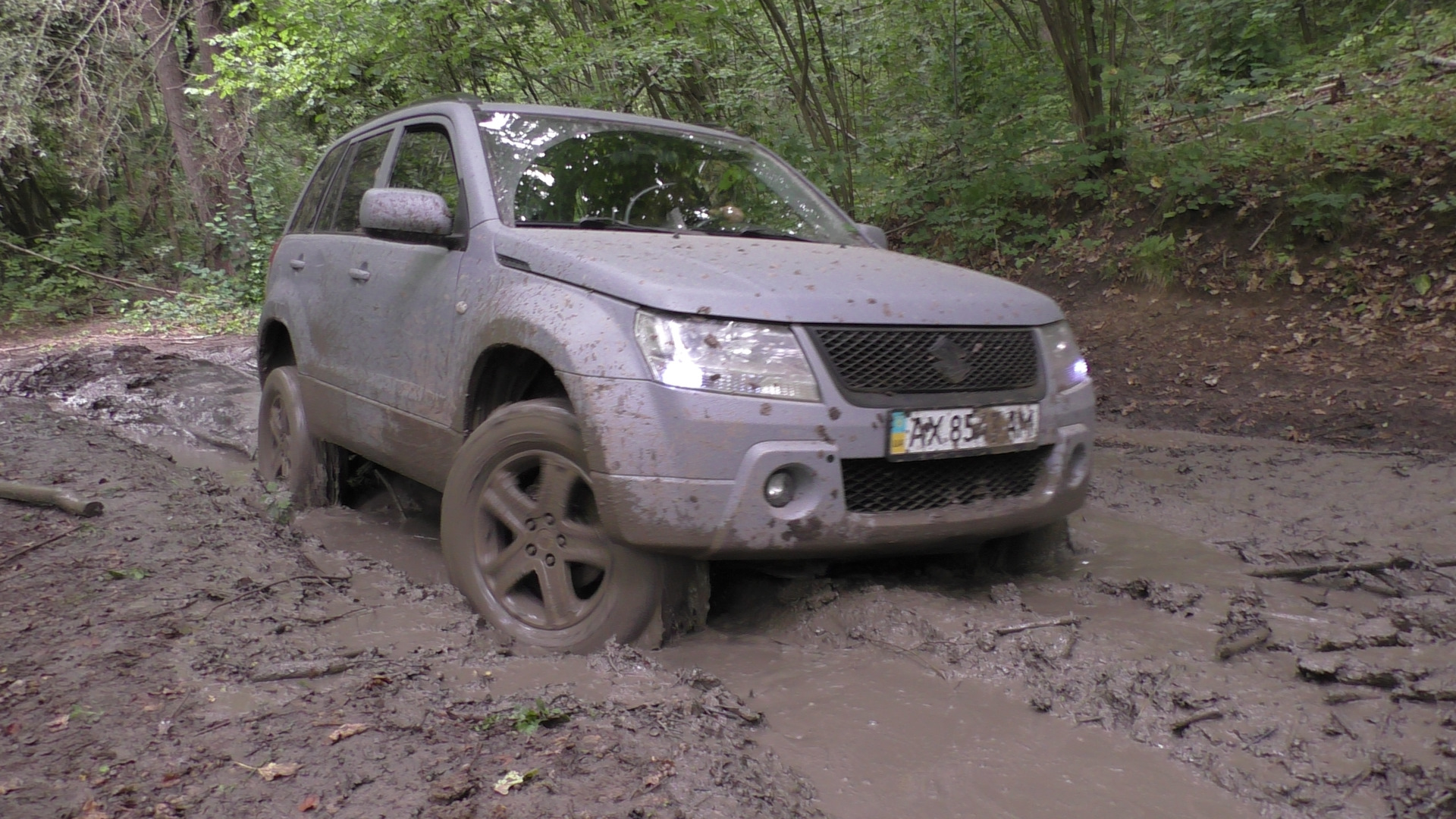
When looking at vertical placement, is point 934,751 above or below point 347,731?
below

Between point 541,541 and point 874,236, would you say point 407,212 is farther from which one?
point 874,236

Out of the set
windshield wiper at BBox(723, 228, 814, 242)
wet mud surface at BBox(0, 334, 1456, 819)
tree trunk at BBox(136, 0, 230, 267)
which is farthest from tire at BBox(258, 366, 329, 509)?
tree trunk at BBox(136, 0, 230, 267)

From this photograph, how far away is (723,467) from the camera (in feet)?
8.55

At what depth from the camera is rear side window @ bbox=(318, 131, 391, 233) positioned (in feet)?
14.4

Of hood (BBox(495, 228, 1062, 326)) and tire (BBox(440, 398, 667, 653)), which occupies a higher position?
hood (BBox(495, 228, 1062, 326))

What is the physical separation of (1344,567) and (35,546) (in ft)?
14.6

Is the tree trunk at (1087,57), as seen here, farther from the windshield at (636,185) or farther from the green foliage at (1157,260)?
the windshield at (636,185)

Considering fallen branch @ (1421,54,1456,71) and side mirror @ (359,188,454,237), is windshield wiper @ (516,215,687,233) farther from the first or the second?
fallen branch @ (1421,54,1456,71)

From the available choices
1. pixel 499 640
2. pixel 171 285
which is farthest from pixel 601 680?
pixel 171 285

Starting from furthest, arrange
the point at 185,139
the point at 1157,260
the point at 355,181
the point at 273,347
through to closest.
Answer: the point at 185,139
the point at 1157,260
the point at 273,347
the point at 355,181

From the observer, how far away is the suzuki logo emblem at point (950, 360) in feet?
9.40

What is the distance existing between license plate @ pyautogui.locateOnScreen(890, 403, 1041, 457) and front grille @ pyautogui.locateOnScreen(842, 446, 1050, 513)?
5 centimetres

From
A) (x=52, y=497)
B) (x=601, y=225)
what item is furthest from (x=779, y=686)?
(x=52, y=497)

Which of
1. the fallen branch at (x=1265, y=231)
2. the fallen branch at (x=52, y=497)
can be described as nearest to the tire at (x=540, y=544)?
the fallen branch at (x=52, y=497)
